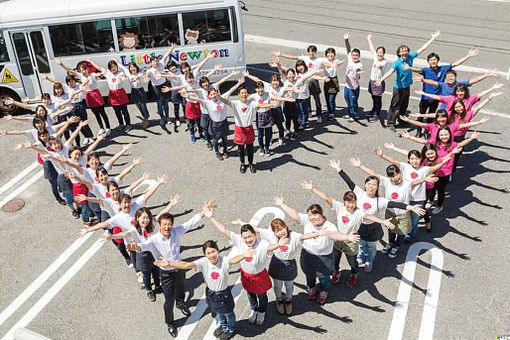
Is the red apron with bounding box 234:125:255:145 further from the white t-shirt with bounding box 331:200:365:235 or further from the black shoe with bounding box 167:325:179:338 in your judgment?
the black shoe with bounding box 167:325:179:338

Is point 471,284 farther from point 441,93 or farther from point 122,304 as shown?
point 122,304

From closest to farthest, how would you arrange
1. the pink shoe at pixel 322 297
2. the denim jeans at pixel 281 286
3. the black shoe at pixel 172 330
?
the denim jeans at pixel 281 286
the black shoe at pixel 172 330
the pink shoe at pixel 322 297

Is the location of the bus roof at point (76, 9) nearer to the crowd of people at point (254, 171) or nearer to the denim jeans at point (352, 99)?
the crowd of people at point (254, 171)

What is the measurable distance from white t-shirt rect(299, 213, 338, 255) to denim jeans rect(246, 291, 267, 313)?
0.92m

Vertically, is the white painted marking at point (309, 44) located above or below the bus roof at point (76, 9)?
below

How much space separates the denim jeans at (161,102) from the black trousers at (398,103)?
18.8 feet

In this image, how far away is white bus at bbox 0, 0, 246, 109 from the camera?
12.5 metres

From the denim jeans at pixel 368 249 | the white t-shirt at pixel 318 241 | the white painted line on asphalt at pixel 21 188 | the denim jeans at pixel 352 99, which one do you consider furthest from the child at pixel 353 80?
the white painted line on asphalt at pixel 21 188

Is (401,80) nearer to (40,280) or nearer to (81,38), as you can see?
(81,38)

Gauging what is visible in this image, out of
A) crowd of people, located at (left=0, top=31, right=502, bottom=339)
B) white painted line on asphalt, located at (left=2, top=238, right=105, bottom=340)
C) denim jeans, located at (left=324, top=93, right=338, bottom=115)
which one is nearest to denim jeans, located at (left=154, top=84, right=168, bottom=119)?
crowd of people, located at (left=0, top=31, right=502, bottom=339)

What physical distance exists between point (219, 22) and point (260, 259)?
29.3 ft

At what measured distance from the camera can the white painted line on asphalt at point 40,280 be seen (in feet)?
25.0

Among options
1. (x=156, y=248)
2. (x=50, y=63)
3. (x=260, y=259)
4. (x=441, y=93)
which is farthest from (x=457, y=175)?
(x=50, y=63)

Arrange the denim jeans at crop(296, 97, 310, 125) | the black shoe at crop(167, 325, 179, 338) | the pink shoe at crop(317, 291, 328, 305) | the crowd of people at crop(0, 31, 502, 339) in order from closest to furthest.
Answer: the crowd of people at crop(0, 31, 502, 339) → the black shoe at crop(167, 325, 179, 338) → the pink shoe at crop(317, 291, 328, 305) → the denim jeans at crop(296, 97, 310, 125)
